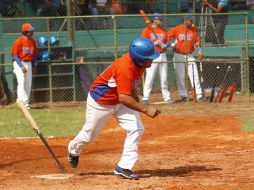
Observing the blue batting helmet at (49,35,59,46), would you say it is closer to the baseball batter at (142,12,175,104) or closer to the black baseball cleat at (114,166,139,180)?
the baseball batter at (142,12,175,104)

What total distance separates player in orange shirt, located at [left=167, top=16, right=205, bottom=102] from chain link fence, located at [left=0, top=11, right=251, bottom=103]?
290 millimetres

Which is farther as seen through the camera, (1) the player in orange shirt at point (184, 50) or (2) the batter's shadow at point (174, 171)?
(1) the player in orange shirt at point (184, 50)

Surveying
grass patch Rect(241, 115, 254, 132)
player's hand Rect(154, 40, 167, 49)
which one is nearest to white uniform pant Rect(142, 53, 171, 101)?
player's hand Rect(154, 40, 167, 49)

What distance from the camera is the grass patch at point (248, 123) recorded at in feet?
50.2

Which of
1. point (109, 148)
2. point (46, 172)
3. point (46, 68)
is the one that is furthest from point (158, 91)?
point (46, 172)

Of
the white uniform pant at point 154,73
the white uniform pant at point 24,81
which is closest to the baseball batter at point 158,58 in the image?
the white uniform pant at point 154,73

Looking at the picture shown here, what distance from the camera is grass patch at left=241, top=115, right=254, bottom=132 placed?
1531cm

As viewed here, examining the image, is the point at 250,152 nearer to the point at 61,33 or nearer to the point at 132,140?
the point at 132,140

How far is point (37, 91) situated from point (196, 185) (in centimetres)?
1280

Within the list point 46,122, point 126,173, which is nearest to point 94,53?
point 46,122

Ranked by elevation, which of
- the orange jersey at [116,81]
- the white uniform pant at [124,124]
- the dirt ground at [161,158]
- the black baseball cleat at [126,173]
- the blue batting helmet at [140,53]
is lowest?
Answer: the dirt ground at [161,158]

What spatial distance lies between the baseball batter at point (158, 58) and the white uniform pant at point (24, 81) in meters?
2.99

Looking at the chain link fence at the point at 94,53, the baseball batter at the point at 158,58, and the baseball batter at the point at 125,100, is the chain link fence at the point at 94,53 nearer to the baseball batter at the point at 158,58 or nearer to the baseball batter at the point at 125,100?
Answer: the baseball batter at the point at 158,58

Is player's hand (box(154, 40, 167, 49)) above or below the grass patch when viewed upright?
above
